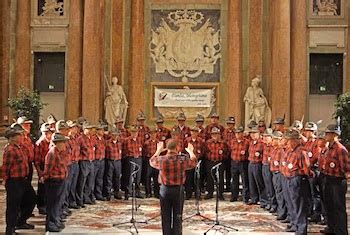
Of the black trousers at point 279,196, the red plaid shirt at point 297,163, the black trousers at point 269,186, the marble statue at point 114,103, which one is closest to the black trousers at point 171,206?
the red plaid shirt at point 297,163

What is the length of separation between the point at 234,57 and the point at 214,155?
6.82 m

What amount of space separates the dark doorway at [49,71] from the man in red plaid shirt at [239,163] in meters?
8.88

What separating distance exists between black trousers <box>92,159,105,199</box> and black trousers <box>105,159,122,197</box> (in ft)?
0.74

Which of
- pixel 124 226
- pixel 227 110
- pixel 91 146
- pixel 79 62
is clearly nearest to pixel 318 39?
pixel 227 110

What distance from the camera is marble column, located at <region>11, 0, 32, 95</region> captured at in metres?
21.4

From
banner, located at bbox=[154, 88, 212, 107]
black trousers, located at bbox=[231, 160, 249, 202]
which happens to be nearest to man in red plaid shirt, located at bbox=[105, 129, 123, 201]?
black trousers, located at bbox=[231, 160, 249, 202]

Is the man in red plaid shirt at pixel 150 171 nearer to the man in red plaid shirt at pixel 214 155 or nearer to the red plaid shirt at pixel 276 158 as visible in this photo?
the man in red plaid shirt at pixel 214 155

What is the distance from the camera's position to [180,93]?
70.8 ft

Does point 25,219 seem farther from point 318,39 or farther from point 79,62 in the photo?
point 318,39

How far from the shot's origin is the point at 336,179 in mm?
10172

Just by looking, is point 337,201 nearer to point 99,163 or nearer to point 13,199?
point 13,199

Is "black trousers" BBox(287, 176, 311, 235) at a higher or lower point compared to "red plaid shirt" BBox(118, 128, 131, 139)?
lower

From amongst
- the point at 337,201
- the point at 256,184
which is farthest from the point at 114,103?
the point at 337,201

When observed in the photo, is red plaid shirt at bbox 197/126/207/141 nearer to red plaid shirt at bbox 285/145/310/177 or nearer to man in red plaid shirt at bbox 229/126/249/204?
man in red plaid shirt at bbox 229/126/249/204
